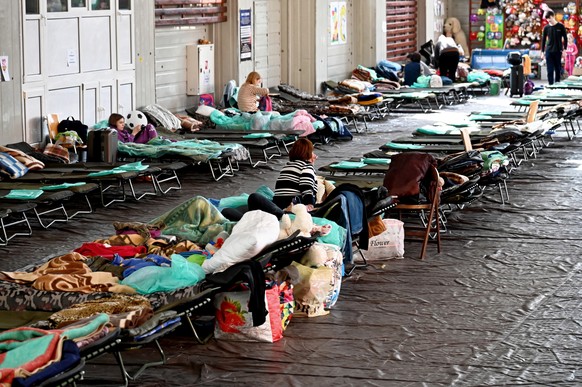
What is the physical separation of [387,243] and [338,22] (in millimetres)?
14243

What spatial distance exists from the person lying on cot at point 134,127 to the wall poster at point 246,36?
4676 mm

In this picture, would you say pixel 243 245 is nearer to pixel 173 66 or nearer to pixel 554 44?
pixel 173 66

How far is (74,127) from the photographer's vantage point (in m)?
13.5

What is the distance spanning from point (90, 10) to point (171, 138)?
1.89 metres

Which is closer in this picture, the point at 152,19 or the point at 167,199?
the point at 167,199

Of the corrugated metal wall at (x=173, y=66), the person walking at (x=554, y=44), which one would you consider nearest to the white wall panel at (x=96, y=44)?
the corrugated metal wall at (x=173, y=66)

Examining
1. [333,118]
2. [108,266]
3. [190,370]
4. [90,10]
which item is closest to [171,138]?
[90,10]

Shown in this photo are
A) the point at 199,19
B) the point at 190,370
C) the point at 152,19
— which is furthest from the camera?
the point at 199,19

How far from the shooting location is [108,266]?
7449 millimetres

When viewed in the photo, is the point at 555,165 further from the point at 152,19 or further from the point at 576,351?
the point at 576,351

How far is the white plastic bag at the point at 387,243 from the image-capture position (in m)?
9.20

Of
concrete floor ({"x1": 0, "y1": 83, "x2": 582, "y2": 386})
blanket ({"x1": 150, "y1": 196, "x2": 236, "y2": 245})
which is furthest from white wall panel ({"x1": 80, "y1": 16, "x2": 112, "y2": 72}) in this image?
blanket ({"x1": 150, "y1": 196, "x2": 236, "y2": 245})

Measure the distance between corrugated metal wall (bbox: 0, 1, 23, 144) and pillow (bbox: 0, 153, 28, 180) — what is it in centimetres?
102

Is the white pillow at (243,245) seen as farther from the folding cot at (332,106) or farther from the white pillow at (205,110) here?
the folding cot at (332,106)
